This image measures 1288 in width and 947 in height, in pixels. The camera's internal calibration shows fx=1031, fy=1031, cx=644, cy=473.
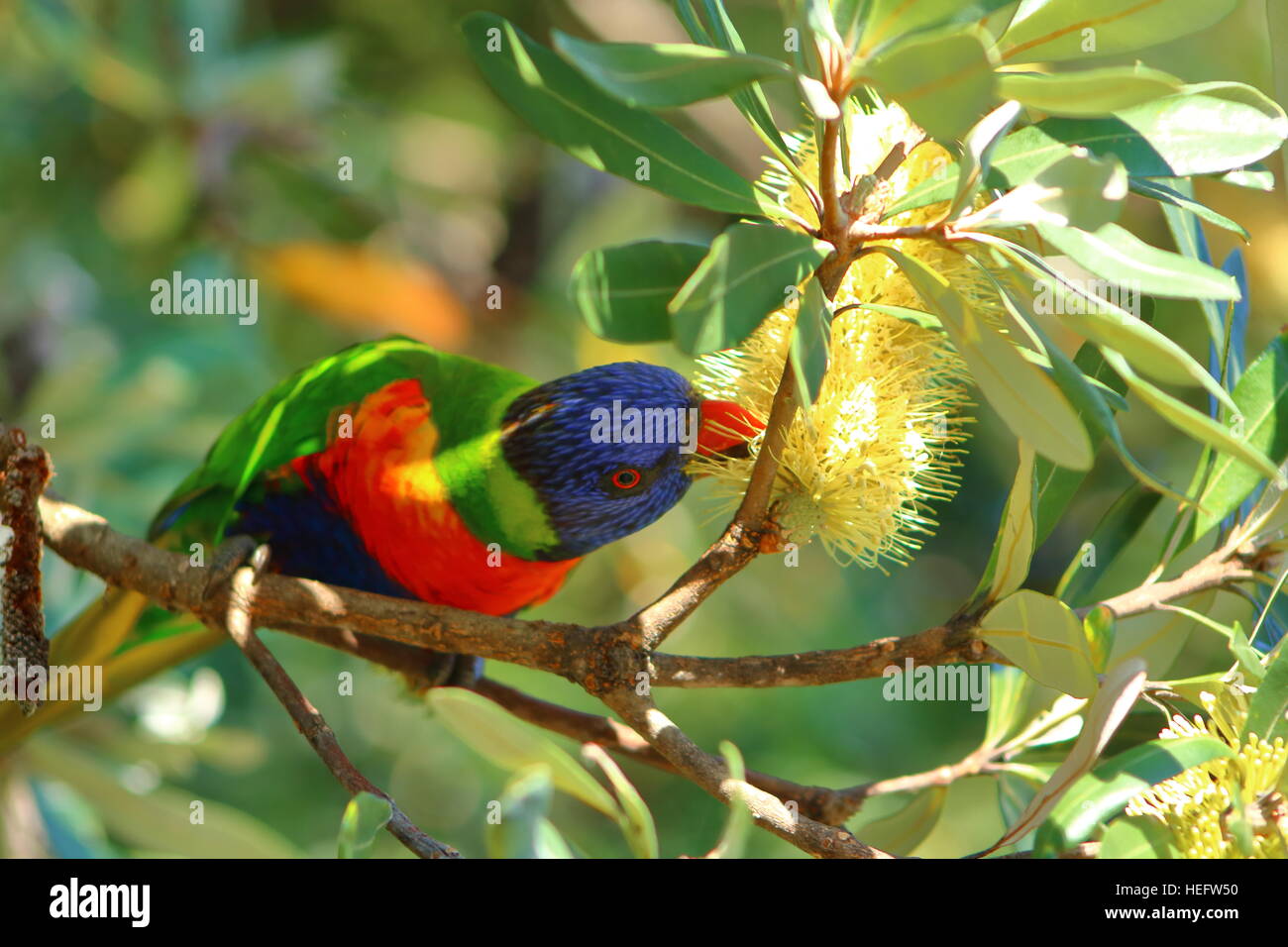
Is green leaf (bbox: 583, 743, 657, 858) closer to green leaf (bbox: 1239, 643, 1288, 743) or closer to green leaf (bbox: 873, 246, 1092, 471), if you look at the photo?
green leaf (bbox: 873, 246, 1092, 471)

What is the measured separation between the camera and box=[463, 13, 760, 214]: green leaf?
2.74 ft

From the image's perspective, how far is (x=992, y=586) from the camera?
100cm

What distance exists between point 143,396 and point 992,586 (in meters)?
1.79

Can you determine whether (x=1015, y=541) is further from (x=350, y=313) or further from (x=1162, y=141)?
(x=350, y=313)

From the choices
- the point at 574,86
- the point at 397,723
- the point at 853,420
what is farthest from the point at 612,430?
the point at 397,723

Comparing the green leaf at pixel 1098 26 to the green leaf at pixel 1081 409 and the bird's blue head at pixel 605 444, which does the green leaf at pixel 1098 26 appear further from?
the bird's blue head at pixel 605 444

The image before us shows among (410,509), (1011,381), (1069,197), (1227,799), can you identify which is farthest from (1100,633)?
(410,509)

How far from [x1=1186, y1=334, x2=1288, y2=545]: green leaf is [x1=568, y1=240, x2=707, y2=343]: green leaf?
1.95 feet

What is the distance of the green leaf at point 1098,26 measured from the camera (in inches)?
29.8

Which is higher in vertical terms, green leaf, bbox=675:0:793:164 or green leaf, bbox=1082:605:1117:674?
green leaf, bbox=675:0:793:164

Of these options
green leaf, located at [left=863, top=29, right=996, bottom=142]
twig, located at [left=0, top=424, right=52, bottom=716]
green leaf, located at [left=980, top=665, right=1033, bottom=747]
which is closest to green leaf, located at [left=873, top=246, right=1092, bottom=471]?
green leaf, located at [left=863, top=29, right=996, bottom=142]

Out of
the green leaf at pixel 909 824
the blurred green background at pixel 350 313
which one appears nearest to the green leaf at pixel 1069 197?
the green leaf at pixel 909 824

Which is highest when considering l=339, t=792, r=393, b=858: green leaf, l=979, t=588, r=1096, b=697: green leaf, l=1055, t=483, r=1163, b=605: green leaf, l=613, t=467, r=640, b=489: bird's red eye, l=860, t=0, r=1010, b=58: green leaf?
l=860, t=0, r=1010, b=58: green leaf

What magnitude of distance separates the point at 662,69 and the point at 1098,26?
0.35 meters
